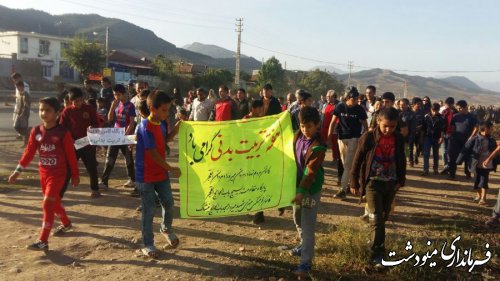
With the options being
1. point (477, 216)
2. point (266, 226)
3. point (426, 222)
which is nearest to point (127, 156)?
point (266, 226)

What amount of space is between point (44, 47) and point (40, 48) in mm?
735

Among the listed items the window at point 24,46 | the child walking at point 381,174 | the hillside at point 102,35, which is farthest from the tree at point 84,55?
the hillside at point 102,35

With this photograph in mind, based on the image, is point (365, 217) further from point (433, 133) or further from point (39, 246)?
point (433, 133)

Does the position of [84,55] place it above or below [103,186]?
above

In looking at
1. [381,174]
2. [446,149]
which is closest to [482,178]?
[446,149]

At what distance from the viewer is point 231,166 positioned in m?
4.85

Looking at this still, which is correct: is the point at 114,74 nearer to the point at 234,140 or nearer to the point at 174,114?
the point at 174,114

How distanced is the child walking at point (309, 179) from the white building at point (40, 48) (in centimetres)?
6650

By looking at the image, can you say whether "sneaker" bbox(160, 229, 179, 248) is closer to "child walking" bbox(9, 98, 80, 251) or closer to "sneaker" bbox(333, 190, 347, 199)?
"child walking" bbox(9, 98, 80, 251)

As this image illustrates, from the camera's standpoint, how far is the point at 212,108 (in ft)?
33.2

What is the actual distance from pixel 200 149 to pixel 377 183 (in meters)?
2.07

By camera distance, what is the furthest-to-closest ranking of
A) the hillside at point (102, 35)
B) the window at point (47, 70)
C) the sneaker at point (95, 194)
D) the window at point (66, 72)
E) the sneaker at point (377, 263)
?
the hillside at point (102, 35) → the window at point (66, 72) → the window at point (47, 70) → the sneaker at point (95, 194) → the sneaker at point (377, 263)

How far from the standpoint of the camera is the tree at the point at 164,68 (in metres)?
56.8

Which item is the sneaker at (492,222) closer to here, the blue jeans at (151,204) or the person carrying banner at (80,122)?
the blue jeans at (151,204)
